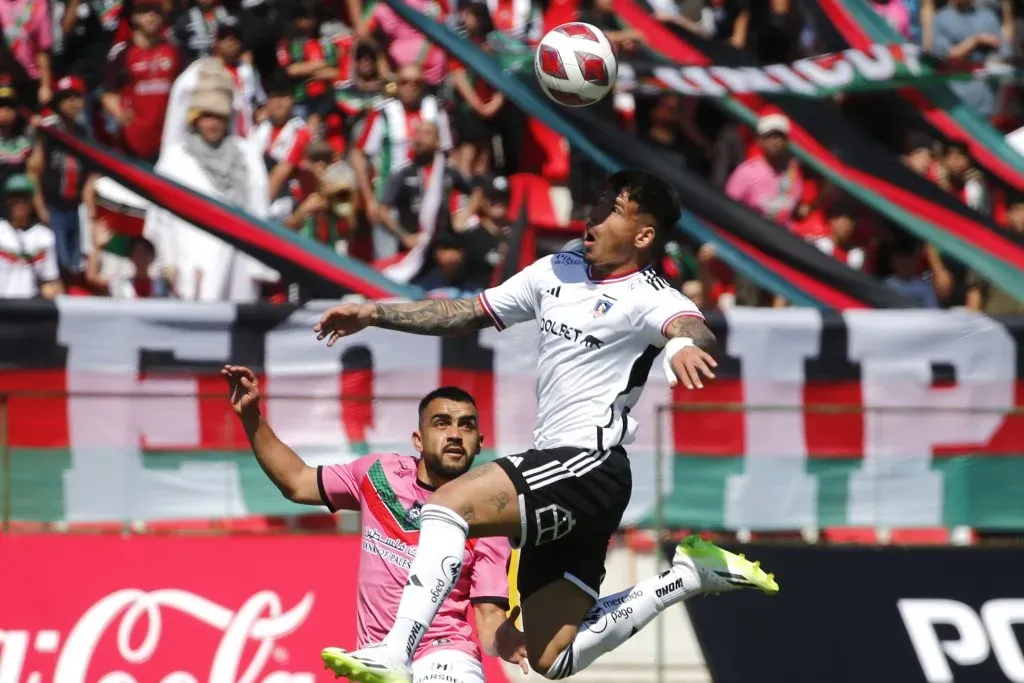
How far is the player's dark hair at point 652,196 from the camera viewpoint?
7820 millimetres

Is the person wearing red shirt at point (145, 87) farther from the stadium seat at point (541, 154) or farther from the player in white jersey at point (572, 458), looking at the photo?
the player in white jersey at point (572, 458)

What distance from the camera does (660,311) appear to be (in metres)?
7.58

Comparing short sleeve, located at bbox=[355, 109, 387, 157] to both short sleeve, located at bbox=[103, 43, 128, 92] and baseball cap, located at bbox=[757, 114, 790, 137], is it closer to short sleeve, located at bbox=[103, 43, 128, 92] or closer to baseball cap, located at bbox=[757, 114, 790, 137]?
short sleeve, located at bbox=[103, 43, 128, 92]

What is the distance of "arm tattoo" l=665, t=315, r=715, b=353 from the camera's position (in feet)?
23.5

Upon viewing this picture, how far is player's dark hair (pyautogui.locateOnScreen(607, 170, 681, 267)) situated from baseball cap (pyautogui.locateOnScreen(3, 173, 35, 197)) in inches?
270

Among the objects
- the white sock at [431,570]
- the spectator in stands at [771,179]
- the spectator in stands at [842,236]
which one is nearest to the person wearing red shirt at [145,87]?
the spectator in stands at [771,179]

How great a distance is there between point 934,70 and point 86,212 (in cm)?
714

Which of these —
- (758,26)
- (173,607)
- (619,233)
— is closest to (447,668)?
(619,233)

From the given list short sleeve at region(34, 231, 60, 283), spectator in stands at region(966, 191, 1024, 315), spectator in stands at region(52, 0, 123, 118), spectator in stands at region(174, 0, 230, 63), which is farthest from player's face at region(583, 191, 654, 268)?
spectator in stands at region(52, 0, 123, 118)

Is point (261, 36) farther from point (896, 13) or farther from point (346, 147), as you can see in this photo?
point (896, 13)

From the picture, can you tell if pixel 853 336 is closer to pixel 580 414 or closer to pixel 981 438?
pixel 981 438

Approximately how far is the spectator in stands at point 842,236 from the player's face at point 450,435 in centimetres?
669

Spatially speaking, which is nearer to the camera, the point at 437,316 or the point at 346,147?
the point at 437,316

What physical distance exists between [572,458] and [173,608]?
374 cm
